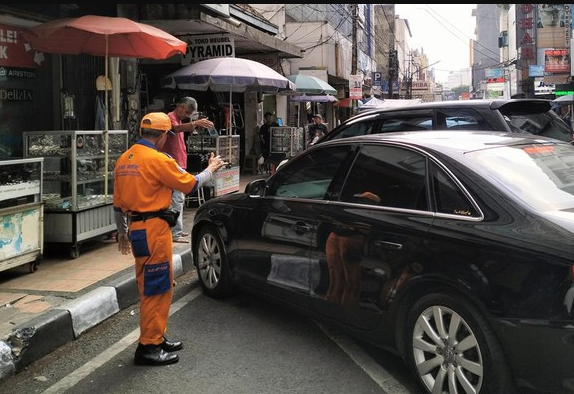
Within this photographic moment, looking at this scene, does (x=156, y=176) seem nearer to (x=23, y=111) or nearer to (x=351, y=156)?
(x=351, y=156)

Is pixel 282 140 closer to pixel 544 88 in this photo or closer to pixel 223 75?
pixel 223 75

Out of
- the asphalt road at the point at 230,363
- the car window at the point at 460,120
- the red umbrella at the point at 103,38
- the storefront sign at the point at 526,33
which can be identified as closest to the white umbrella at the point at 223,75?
the red umbrella at the point at 103,38

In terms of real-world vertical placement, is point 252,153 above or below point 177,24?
below

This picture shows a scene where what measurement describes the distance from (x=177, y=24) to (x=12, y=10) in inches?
150

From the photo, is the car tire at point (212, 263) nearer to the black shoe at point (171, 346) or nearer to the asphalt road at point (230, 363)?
the asphalt road at point (230, 363)

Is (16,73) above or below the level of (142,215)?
above

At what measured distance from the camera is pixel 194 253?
217 inches

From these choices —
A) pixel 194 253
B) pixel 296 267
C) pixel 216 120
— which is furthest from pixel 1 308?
pixel 216 120

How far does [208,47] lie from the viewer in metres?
11.9

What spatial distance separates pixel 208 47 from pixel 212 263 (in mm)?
7907

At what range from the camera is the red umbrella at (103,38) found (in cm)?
633

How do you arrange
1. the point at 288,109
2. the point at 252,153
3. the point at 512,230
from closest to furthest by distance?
the point at 512,230, the point at 252,153, the point at 288,109

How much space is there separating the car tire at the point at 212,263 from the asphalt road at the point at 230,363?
35cm

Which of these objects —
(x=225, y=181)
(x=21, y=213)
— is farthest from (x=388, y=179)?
(x=225, y=181)
